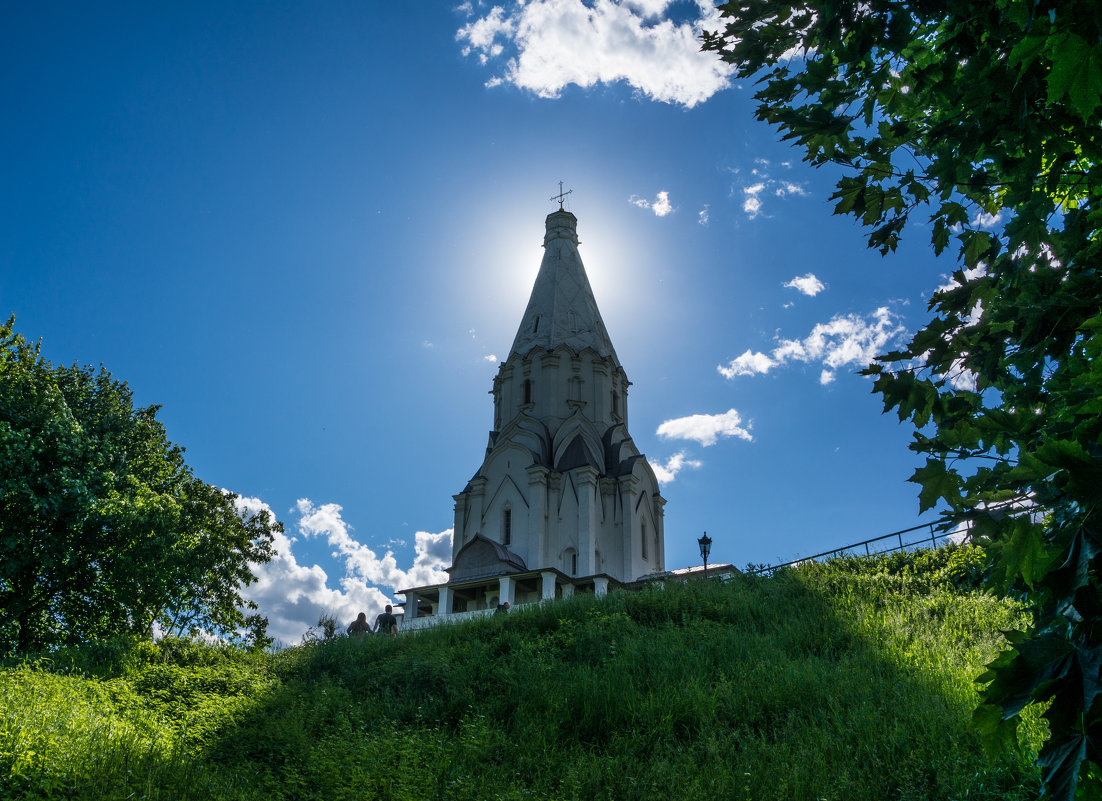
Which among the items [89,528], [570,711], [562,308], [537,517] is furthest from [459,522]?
[570,711]

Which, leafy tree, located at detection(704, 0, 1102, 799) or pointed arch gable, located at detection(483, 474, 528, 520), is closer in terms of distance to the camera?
leafy tree, located at detection(704, 0, 1102, 799)

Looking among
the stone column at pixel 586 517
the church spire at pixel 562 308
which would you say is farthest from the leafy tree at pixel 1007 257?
the church spire at pixel 562 308

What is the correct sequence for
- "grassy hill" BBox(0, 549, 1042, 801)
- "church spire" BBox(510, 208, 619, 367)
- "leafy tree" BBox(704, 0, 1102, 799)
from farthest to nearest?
"church spire" BBox(510, 208, 619, 367) < "grassy hill" BBox(0, 549, 1042, 801) < "leafy tree" BBox(704, 0, 1102, 799)

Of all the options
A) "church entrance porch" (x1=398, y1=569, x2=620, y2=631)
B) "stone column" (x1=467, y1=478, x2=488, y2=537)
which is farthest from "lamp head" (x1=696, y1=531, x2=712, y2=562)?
"stone column" (x1=467, y1=478, x2=488, y2=537)

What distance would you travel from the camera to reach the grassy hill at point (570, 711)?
22.7 feet

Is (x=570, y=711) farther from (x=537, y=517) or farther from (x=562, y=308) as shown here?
(x=562, y=308)

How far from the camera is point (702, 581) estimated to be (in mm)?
16484

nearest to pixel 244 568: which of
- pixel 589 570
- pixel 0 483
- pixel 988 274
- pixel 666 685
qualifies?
pixel 0 483

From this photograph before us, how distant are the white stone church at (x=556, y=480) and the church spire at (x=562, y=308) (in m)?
0.06

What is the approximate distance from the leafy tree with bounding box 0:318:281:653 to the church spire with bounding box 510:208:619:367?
16.8 metres

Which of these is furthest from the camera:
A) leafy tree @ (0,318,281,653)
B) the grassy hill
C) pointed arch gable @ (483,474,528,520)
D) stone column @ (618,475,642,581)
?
pointed arch gable @ (483,474,528,520)

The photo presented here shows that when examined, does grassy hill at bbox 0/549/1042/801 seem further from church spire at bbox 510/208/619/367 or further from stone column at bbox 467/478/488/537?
church spire at bbox 510/208/619/367

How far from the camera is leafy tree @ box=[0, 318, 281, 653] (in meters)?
16.3

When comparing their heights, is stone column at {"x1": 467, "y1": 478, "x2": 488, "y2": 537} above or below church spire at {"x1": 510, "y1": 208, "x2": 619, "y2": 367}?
below
